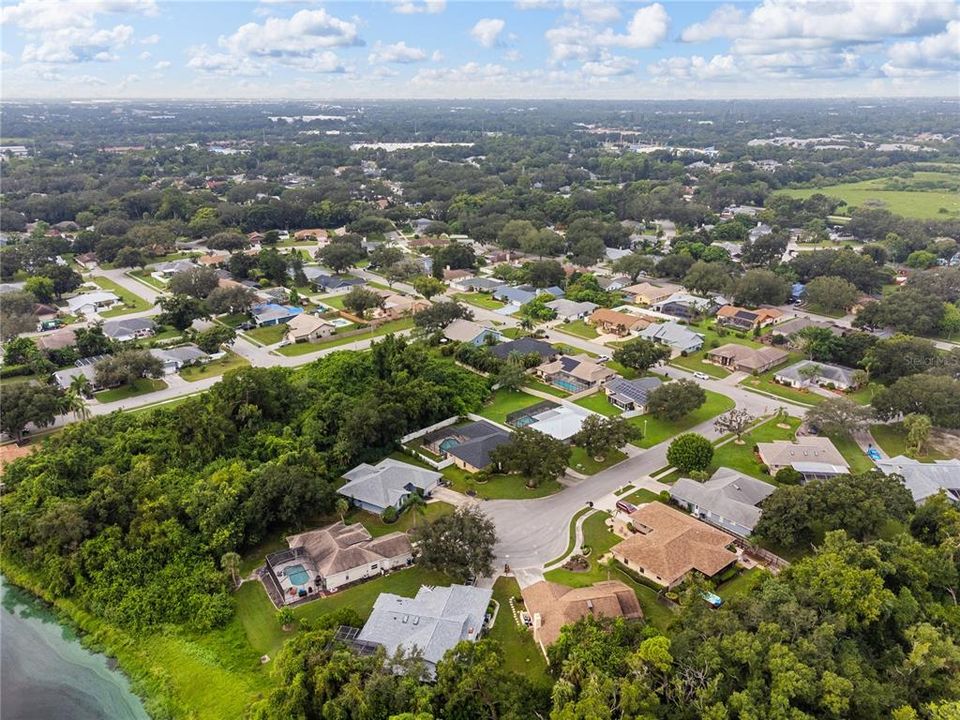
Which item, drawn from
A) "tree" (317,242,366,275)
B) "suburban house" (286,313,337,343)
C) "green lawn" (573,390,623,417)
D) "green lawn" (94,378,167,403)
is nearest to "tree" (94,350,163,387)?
"green lawn" (94,378,167,403)

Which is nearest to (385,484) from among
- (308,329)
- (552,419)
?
(552,419)

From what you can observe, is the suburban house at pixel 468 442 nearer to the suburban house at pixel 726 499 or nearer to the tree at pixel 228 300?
the suburban house at pixel 726 499

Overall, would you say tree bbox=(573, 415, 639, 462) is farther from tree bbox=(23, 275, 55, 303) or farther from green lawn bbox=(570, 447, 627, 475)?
tree bbox=(23, 275, 55, 303)

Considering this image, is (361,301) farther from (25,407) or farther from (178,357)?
(25,407)

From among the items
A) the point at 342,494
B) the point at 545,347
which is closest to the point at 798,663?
the point at 342,494

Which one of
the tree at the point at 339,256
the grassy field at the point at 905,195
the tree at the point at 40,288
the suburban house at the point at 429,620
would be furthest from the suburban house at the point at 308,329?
the grassy field at the point at 905,195

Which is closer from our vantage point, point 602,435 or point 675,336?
point 602,435
